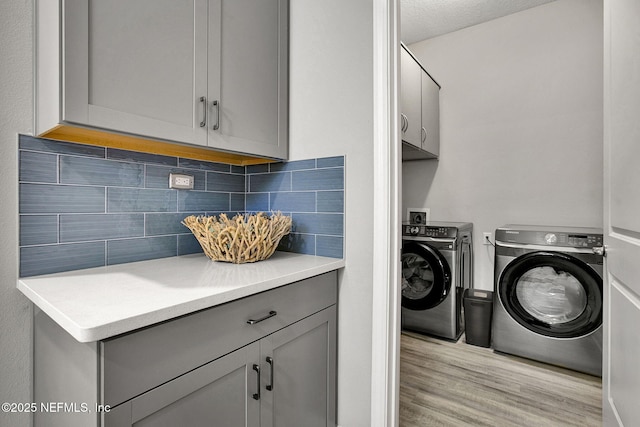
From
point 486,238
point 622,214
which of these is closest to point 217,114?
point 622,214

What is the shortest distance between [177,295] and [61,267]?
1.94 feet

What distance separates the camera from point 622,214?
1.12 meters

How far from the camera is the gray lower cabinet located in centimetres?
73

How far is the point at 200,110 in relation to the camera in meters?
1.24

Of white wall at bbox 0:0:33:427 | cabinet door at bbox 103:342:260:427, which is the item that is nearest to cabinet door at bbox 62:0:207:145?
white wall at bbox 0:0:33:427

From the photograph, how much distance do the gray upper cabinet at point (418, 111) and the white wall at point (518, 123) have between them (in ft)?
0.56

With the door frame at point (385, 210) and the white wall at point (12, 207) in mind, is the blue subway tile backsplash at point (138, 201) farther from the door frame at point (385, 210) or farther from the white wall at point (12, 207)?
the door frame at point (385, 210)

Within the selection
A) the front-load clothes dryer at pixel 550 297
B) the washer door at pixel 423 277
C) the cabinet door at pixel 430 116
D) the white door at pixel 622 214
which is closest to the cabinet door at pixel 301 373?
the white door at pixel 622 214

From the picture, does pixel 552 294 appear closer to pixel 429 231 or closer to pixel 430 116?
pixel 429 231

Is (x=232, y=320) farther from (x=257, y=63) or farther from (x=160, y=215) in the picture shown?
(x=257, y=63)

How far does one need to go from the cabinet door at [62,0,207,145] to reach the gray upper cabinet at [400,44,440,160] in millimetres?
1446

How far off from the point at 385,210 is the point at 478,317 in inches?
67.9

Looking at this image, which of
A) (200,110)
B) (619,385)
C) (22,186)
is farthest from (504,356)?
(22,186)

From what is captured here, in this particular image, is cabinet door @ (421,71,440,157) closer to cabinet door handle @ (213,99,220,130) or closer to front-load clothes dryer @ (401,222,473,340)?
front-load clothes dryer @ (401,222,473,340)
